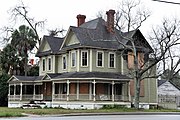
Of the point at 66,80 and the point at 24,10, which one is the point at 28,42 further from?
the point at 66,80

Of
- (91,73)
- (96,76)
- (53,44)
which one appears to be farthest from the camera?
(53,44)

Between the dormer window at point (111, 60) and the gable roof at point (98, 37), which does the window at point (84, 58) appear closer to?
the gable roof at point (98, 37)

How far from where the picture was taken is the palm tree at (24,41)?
62.0 m

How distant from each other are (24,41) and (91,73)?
23565mm

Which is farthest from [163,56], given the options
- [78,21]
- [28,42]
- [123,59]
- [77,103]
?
[28,42]

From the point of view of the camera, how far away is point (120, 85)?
44812 millimetres

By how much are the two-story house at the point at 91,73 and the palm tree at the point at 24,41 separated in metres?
12.6

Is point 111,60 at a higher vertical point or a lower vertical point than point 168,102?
higher

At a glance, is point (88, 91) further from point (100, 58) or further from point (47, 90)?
point (47, 90)

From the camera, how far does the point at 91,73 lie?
4212cm

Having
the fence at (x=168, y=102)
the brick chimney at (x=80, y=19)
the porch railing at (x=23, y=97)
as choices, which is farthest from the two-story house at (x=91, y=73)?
the fence at (x=168, y=102)

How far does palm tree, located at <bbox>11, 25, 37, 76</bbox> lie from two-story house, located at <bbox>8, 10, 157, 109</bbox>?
41.3ft

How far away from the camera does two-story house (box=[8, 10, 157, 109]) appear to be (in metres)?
41.9

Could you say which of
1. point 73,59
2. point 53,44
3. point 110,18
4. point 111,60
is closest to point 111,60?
point 111,60
